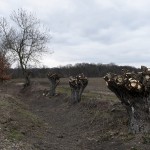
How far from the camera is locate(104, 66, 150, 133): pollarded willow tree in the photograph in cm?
1482

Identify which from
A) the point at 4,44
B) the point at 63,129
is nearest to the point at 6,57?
the point at 4,44

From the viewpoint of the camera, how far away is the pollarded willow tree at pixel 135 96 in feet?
48.6

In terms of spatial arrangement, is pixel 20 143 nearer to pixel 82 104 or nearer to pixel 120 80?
pixel 120 80

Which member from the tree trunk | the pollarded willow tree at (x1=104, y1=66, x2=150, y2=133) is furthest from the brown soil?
the tree trunk

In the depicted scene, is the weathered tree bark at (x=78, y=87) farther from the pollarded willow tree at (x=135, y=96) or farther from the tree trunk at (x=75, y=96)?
the pollarded willow tree at (x=135, y=96)

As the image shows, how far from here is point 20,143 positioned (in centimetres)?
1419

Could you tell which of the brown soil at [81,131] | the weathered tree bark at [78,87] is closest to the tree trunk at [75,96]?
the weathered tree bark at [78,87]

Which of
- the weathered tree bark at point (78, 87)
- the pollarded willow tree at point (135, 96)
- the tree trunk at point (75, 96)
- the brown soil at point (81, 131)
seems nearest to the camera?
the brown soil at point (81, 131)

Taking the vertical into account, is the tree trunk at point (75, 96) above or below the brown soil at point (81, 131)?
above

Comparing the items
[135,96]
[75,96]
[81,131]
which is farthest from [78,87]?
[135,96]

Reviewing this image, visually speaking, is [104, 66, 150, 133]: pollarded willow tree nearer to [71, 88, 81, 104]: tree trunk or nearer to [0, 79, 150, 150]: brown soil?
[0, 79, 150, 150]: brown soil

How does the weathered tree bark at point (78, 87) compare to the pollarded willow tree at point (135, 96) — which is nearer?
the pollarded willow tree at point (135, 96)

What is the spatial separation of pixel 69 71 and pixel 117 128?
274 feet

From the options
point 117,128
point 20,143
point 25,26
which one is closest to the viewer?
point 20,143
